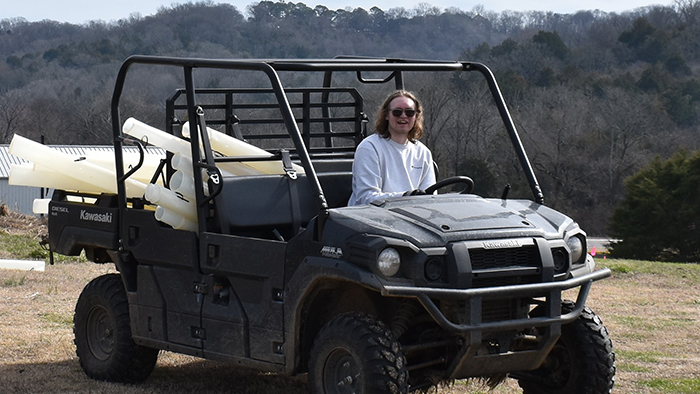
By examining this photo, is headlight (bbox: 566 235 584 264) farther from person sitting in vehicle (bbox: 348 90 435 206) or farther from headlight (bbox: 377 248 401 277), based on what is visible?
headlight (bbox: 377 248 401 277)

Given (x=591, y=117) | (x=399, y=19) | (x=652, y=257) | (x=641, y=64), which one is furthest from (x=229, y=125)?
(x=399, y=19)

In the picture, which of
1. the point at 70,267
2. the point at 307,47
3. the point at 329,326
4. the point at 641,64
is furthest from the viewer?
the point at 307,47

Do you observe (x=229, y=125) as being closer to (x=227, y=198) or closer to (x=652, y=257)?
(x=227, y=198)

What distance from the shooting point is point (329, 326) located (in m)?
5.37

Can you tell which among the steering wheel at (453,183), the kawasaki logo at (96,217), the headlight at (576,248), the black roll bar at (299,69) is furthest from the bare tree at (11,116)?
the headlight at (576,248)

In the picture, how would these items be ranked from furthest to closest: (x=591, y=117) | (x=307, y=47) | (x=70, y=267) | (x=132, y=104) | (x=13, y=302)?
(x=307, y=47) → (x=132, y=104) → (x=591, y=117) → (x=70, y=267) → (x=13, y=302)

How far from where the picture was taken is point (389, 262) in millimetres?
5102

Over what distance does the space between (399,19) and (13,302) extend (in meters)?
157

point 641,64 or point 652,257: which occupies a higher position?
point 641,64

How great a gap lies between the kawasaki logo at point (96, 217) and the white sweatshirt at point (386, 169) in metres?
1.67

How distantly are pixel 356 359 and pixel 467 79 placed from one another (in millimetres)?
75477

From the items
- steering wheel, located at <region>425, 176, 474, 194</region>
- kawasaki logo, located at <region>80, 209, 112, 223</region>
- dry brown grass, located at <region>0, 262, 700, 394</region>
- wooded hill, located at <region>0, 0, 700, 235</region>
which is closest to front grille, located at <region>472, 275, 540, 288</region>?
steering wheel, located at <region>425, 176, 474, 194</region>

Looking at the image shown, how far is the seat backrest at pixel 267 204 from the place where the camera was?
6109 millimetres

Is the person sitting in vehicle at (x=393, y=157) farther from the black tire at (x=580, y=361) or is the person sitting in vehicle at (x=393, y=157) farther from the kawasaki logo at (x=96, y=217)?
the kawasaki logo at (x=96, y=217)
